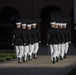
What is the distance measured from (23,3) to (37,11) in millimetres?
1869

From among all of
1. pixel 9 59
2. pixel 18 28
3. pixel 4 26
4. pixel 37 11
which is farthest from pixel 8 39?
pixel 18 28

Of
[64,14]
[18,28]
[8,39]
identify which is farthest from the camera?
[64,14]

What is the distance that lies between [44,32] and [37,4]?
362 centimetres

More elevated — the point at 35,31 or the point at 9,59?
the point at 35,31

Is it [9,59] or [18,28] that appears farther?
[9,59]

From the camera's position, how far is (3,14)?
1907 inches

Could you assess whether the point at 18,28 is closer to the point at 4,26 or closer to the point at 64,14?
the point at 4,26

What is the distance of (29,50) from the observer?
2381cm

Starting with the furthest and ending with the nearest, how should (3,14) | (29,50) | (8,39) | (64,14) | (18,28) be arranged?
1. (3,14)
2. (64,14)
3. (8,39)
4. (29,50)
5. (18,28)

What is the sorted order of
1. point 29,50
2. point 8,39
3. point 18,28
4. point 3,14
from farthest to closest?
point 3,14, point 8,39, point 29,50, point 18,28

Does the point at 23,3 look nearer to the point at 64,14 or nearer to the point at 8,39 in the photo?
the point at 64,14

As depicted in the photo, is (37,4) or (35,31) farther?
(37,4)

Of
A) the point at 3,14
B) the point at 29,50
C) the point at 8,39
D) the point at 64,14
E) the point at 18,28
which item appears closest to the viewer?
the point at 18,28

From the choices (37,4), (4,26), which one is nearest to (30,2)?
(37,4)
